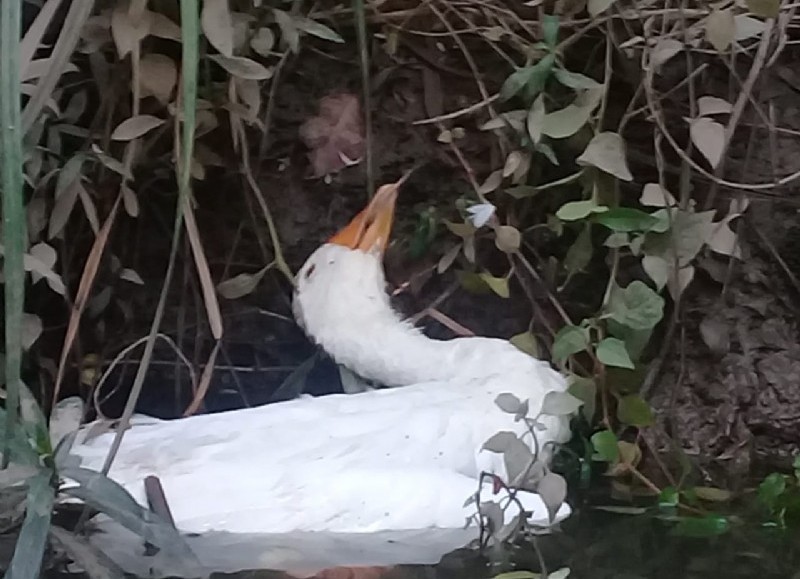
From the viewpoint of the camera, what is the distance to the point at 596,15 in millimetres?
1187

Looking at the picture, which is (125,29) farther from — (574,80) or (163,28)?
(574,80)

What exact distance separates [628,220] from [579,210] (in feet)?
0.16

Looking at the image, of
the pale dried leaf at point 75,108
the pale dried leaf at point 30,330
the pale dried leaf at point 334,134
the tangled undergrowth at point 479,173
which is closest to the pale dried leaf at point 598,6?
the tangled undergrowth at point 479,173

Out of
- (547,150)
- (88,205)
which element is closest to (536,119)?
(547,150)

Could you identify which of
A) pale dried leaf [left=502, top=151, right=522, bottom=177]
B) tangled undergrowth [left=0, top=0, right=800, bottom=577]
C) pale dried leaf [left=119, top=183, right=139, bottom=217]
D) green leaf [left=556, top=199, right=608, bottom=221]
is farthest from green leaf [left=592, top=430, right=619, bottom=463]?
pale dried leaf [left=119, top=183, right=139, bottom=217]

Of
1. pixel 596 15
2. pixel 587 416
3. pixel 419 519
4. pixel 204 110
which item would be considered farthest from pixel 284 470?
pixel 596 15

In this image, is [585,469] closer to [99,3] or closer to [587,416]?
[587,416]

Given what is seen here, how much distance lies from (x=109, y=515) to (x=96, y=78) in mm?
546

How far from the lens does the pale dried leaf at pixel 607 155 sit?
1145 millimetres

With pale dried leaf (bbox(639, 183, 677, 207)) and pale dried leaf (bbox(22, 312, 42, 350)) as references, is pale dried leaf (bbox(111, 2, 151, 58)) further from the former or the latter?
pale dried leaf (bbox(639, 183, 677, 207))

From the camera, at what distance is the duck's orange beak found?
1.18m

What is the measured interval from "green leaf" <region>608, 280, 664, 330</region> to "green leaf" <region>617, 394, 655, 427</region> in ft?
0.23

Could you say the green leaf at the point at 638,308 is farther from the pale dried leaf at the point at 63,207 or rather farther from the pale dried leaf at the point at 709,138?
the pale dried leaf at the point at 63,207

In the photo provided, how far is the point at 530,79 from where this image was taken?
120 cm
